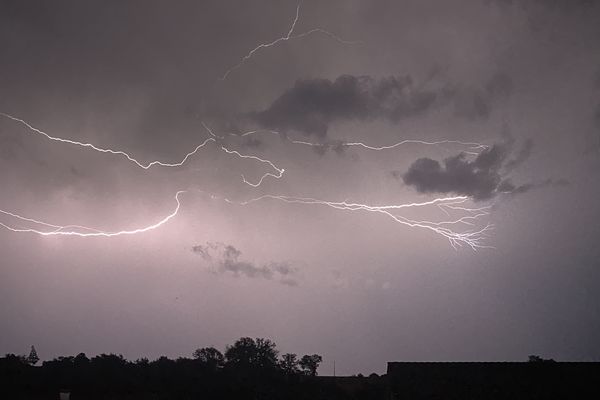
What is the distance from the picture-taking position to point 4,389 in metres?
28.6

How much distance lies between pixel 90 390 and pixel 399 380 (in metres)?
19.5

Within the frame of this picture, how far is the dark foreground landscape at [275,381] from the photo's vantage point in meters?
22.0

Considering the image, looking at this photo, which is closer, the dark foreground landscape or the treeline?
the dark foreground landscape

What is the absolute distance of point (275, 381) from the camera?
35156 mm

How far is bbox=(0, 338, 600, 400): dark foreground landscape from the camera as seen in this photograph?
21969 millimetres

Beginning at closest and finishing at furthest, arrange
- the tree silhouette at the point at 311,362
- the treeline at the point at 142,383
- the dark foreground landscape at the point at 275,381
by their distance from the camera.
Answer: the dark foreground landscape at the point at 275,381, the treeline at the point at 142,383, the tree silhouette at the point at 311,362

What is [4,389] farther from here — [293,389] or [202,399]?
Answer: [293,389]

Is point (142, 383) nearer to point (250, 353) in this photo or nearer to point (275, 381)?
point (275, 381)

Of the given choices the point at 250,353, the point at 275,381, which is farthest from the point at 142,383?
the point at 250,353

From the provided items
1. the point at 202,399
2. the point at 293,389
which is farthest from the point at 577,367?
the point at 202,399

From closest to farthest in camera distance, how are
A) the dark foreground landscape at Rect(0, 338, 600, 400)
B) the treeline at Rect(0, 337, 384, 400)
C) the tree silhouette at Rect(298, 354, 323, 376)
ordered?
the dark foreground landscape at Rect(0, 338, 600, 400)
the treeline at Rect(0, 337, 384, 400)
the tree silhouette at Rect(298, 354, 323, 376)

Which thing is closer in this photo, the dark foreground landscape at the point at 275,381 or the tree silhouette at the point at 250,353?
the dark foreground landscape at the point at 275,381

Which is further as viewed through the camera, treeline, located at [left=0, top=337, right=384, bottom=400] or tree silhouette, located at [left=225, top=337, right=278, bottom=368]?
tree silhouette, located at [left=225, top=337, right=278, bottom=368]

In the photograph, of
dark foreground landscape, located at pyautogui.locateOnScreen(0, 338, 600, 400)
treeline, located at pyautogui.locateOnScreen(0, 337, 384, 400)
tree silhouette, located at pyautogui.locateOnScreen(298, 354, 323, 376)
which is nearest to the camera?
dark foreground landscape, located at pyautogui.locateOnScreen(0, 338, 600, 400)
